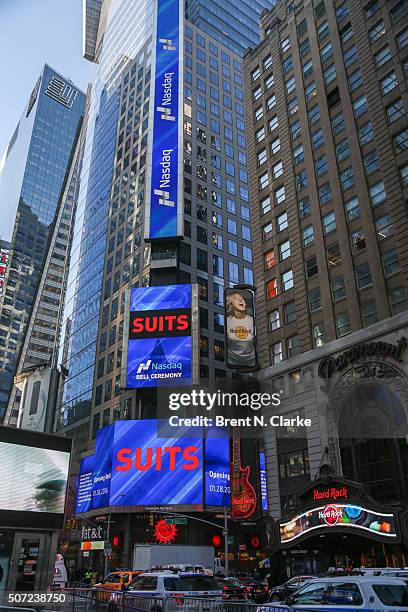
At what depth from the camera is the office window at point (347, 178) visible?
44.2 metres

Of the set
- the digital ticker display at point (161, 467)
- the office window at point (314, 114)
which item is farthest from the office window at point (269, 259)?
the digital ticker display at point (161, 467)

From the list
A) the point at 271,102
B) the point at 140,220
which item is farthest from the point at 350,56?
the point at 140,220

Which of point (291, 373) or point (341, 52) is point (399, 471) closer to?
point (291, 373)

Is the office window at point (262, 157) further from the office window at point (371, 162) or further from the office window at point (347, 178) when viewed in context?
the office window at point (371, 162)

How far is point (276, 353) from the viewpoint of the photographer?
46781mm

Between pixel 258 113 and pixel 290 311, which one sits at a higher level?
pixel 258 113

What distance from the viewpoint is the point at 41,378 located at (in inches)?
4289

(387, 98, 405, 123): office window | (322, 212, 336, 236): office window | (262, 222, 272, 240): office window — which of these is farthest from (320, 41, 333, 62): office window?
(322, 212, 336, 236): office window

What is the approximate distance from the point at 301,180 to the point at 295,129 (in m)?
6.24

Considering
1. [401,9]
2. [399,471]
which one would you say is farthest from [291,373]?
[401,9]

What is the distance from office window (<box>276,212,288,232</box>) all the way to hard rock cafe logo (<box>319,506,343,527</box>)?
88.9 feet

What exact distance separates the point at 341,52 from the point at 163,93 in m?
43.1

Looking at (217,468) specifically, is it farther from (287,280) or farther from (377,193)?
(377,193)

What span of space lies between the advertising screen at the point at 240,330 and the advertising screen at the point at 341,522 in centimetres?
1522
